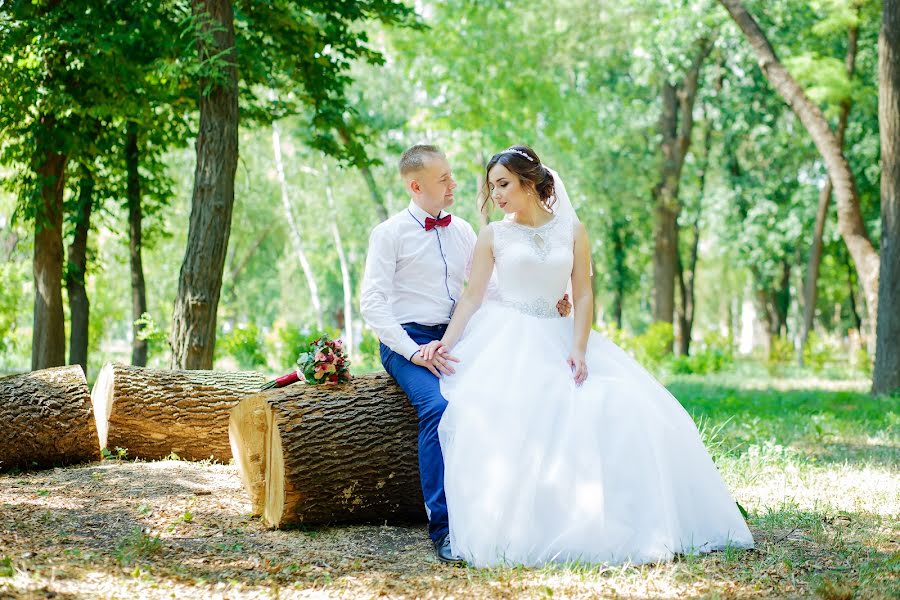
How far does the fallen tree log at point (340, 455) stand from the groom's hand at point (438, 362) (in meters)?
0.43

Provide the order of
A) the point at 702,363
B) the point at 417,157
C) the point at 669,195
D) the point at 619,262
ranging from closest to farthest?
the point at 417,157, the point at 702,363, the point at 669,195, the point at 619,262

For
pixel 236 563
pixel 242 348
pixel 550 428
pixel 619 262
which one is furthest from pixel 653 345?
pixel 236 563

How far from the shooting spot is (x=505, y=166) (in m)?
5.14

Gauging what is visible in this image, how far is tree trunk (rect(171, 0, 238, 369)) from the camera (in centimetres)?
827

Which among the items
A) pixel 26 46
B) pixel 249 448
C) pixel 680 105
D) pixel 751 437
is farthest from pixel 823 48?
pixel 249 448

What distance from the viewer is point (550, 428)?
181 inches

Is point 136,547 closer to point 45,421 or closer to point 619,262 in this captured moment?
point 45,421

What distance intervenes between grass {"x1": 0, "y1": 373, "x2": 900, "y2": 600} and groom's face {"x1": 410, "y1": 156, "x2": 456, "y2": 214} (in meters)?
1.96

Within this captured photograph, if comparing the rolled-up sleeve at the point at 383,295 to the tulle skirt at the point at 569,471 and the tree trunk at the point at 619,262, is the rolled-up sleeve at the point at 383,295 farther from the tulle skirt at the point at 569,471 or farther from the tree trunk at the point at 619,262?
the tree trunk at the point at 619,262

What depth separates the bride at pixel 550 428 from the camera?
440 centimetres

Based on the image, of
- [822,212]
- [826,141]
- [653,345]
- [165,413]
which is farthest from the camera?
[653,345]

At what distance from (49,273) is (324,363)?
20.9 ft

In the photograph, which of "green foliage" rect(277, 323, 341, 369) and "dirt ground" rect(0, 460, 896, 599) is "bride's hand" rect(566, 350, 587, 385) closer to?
"dirt ground" rect(0, 460, 896, 599)

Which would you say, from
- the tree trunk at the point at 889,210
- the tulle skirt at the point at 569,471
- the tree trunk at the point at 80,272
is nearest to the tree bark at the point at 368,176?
the tree trunk at the point at 80,272
